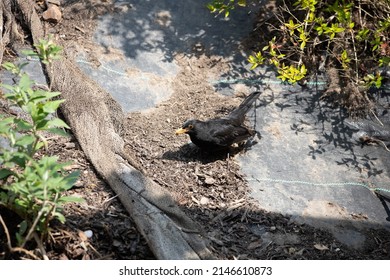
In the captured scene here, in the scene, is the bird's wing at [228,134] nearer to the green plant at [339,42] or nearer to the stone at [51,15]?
the green plant at [339,42]

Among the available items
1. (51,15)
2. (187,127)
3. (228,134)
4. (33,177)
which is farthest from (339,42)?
(33,177)

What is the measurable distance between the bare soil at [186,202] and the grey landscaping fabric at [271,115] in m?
0.17

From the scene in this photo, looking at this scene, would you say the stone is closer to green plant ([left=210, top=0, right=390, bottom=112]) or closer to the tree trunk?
the tree trunk

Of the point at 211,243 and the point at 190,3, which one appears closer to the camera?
the point at 211,243

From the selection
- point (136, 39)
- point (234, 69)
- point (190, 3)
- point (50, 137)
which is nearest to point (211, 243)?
point (50, 137)

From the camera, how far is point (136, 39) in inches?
288

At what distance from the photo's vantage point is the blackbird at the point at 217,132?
19.7 feet

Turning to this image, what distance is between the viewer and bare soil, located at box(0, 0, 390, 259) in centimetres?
440

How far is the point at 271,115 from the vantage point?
674 centimetres

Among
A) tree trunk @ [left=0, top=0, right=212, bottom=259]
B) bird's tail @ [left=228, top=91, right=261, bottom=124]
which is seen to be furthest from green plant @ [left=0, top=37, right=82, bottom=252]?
bird's tail @ [left=228, top=91, right=261, bottom=124]

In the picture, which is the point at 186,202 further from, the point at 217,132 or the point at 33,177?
the point at 33,177

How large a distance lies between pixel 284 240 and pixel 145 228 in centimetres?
146

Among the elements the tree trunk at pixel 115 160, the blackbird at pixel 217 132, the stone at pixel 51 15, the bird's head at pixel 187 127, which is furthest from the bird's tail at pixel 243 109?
the stone at pixel 51 15

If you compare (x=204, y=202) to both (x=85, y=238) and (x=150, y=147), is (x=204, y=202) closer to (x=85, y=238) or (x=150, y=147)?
(x=150, y=147)
